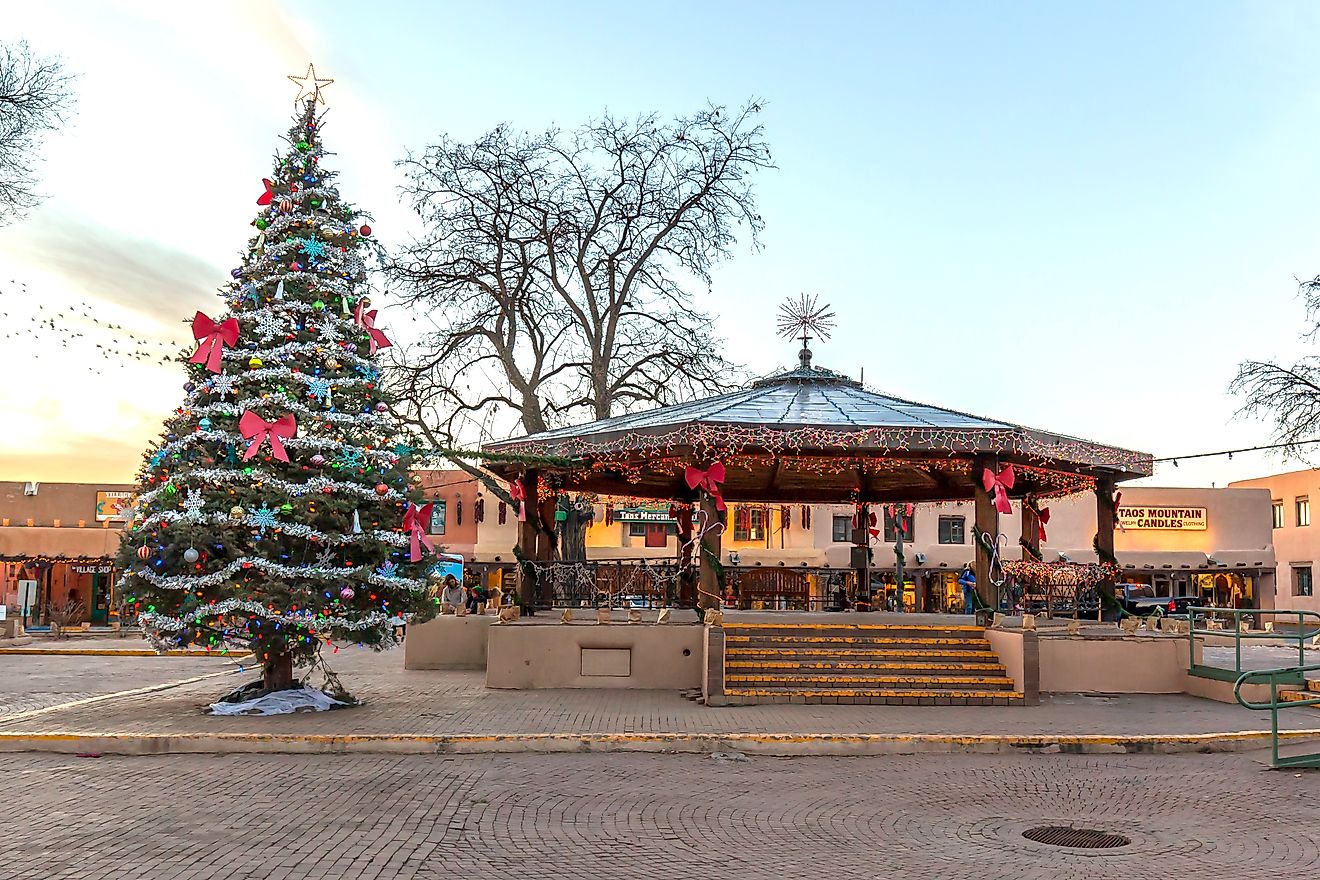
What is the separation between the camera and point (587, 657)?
16078 mm

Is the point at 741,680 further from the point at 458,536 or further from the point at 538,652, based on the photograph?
the point at 458,536

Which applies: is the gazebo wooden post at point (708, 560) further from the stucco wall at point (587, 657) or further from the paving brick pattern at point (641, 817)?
the paving brick pattern at point (641, 817)

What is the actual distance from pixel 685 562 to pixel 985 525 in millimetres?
4943

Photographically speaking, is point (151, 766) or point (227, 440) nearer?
point (151, 766)

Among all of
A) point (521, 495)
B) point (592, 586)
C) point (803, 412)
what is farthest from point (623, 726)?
A: point (521, 495)

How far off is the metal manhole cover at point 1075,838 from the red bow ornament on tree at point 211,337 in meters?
10.1

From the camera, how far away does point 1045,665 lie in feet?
52.7

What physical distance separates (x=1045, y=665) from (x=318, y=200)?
12.2 m

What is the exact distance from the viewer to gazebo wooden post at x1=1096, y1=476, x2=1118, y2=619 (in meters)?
19.2

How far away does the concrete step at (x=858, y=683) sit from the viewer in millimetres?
14641

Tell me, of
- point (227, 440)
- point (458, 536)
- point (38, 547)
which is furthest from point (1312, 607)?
point (38, 547)

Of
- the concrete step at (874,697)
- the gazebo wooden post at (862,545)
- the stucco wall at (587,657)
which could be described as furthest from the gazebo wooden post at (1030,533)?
the stucco wall at (587,657)

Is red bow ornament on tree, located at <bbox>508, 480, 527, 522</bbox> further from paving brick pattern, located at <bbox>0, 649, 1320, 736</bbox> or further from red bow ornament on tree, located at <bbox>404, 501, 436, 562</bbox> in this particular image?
red bow ornament on tree, located at <bbox>404, 501, 436, 562</bbox>

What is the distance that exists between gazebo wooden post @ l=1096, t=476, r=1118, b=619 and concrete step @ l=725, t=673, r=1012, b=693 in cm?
527
